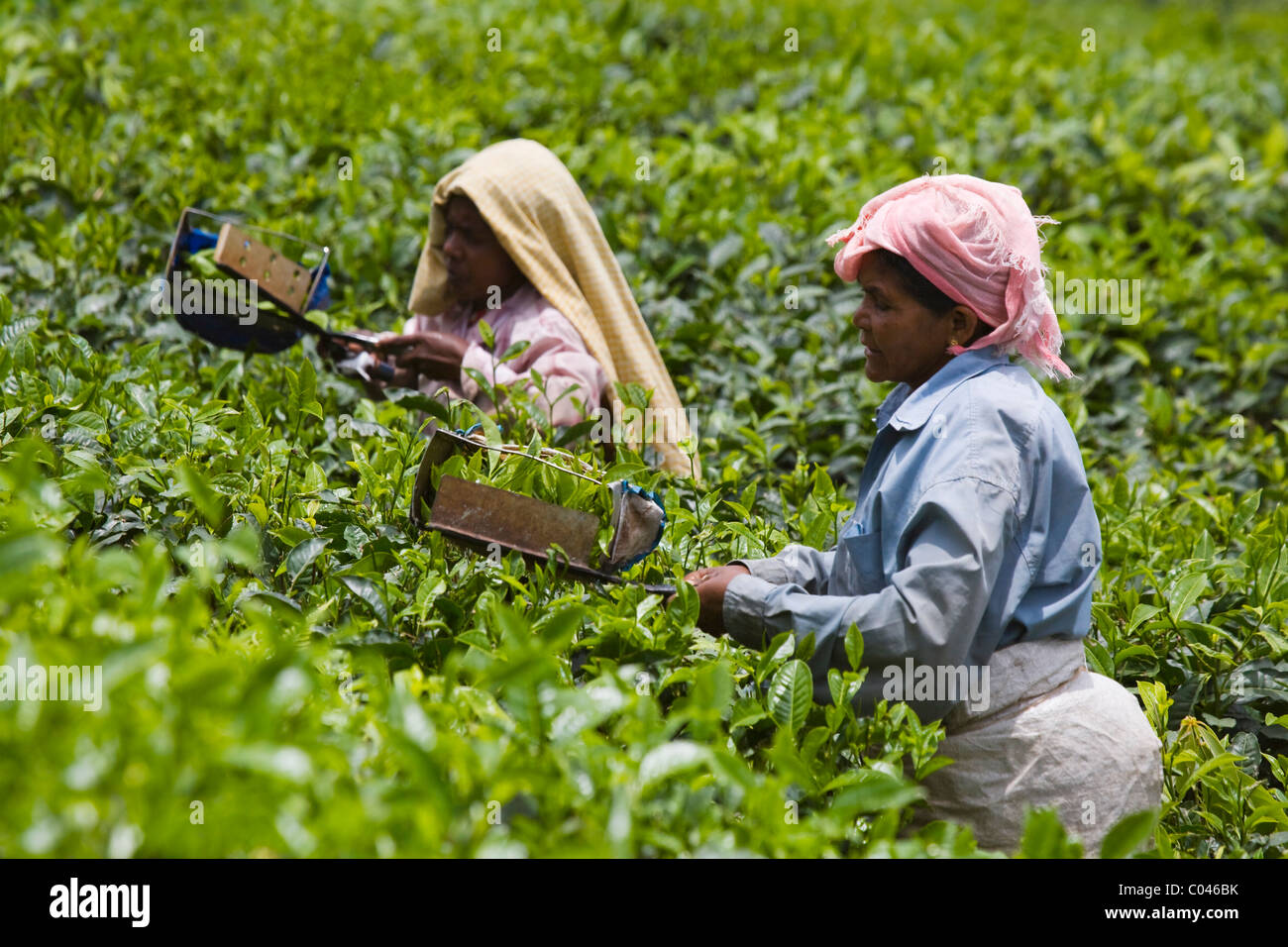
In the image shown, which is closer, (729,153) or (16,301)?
(16,301)

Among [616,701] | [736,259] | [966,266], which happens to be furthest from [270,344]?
[616,701]

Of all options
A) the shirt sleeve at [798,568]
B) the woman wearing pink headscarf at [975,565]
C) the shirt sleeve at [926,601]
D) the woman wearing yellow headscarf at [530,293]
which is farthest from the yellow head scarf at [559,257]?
the shirt sleeve at [926,601]

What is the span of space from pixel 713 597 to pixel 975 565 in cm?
45

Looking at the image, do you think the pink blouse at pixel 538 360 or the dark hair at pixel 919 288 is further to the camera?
the pink blouse at pixel 538 360

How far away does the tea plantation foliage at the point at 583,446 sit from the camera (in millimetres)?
1370

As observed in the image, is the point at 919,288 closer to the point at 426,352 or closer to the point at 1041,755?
the point at 1041,755

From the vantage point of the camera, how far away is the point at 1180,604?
275 cm

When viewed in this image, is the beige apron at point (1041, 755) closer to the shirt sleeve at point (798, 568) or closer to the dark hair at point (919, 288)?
the shirt sleeve at point (798, 568)

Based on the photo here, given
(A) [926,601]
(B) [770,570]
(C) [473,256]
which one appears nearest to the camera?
(A) [926,601]

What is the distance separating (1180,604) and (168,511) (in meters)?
2.12

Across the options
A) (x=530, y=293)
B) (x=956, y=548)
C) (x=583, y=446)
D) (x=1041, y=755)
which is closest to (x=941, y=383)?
(x=956, y=548)

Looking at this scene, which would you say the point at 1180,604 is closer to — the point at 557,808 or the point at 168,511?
the point at 557,808

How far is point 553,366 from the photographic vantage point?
326 centimetres

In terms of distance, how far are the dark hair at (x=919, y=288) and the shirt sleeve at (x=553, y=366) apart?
1.09 m
